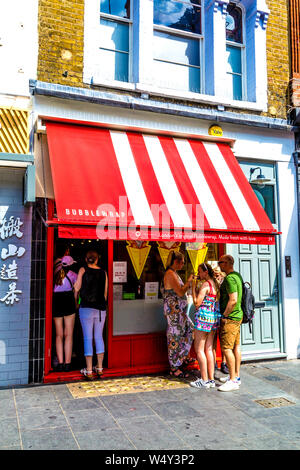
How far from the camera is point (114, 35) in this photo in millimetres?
7531

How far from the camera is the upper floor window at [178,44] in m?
7.91

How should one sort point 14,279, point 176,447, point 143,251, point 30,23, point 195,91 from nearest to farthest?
point 176,447 → point 14,279 → point 30,23 → point 143,251 → point 195,91

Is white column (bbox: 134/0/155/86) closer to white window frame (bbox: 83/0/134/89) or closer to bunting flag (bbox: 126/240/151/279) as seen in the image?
white window frame (bbox: 83/0/134/89)

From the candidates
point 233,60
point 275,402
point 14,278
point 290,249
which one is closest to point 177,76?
point 233,60

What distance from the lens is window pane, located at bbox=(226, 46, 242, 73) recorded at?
8.60 meters

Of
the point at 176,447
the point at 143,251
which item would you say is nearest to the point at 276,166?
the point at 143,251

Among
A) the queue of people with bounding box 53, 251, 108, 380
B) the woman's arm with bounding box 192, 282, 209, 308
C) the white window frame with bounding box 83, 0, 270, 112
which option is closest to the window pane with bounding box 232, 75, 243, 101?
the white window frame with bounding box 83, 0, 270, 112

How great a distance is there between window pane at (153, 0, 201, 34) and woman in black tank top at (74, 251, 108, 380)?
16.4ft

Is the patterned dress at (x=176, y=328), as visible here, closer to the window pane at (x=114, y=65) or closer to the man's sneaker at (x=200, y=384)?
the man's sneaker at (x=200, y=384)

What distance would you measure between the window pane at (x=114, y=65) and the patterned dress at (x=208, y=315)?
4.23m

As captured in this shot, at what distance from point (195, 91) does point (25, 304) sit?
210 inches

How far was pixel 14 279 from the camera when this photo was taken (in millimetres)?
6168

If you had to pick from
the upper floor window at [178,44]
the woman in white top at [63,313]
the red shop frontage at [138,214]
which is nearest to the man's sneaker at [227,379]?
the red shop frontage at [138,214]

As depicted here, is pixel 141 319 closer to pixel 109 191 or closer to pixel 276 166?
pixel 109 191
